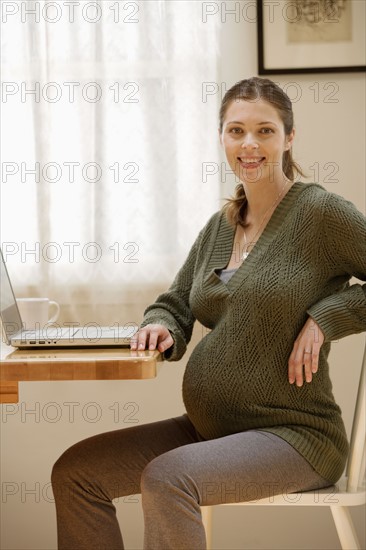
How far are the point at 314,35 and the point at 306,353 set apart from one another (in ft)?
3.60

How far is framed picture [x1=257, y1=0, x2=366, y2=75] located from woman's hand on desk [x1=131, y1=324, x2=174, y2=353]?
95cm

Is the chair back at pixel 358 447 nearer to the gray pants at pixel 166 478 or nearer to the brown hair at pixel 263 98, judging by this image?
the gray pants at pixel 166 478

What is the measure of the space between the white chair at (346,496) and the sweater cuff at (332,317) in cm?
15

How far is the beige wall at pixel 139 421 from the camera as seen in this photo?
2359mm

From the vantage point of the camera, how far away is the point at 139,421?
2449 millimetres

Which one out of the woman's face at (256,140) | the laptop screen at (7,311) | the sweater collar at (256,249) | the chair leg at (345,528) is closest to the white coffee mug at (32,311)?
the laptop screen at (7,311)

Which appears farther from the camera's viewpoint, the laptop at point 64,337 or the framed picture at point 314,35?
the framed picture at point 314,35

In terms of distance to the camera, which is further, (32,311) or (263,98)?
(32,311)

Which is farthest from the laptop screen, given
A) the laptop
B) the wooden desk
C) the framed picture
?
the framed picture

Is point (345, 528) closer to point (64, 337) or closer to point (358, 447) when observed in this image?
point (358, 447)

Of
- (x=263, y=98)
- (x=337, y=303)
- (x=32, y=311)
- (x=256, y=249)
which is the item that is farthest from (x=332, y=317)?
(x=32, y=311)

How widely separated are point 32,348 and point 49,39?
1116 millimetres

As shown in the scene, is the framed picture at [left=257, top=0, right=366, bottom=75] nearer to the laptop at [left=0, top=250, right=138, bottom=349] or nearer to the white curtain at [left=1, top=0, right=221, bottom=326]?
the white curtain at [left=1, top=0, right=221, bottom=326]

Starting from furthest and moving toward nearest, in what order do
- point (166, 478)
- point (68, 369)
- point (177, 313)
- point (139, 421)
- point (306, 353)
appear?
point (139, 421) → point (177, 313) → point (306, 353) → point (166, 478) → point (68, 369)
